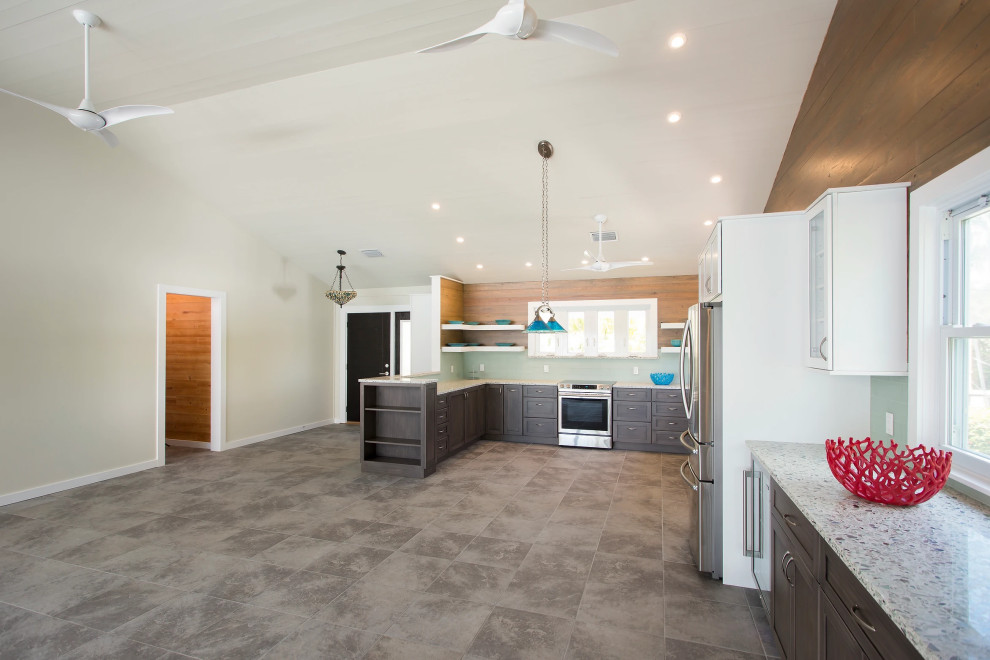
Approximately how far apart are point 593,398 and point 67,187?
6.22 metres

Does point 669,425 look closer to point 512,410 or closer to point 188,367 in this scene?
point 512,410

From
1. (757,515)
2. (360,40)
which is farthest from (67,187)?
(757,515)

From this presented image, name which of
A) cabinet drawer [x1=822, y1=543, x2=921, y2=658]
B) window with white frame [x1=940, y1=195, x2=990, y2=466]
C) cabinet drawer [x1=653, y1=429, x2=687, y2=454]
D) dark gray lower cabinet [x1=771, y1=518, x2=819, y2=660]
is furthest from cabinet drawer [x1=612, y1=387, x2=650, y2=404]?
cabinet drawer [x1=822, y1=543, x2=921, y2=658]

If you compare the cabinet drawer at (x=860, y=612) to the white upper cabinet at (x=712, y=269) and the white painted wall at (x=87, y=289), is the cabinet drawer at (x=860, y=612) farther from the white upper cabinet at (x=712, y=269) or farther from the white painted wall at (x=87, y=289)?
the white painted wall at (x=87, y=289)

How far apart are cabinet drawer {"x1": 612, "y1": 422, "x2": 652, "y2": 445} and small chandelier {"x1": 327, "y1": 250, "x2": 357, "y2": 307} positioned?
4032 millimetres

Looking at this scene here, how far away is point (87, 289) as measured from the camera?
4828mm

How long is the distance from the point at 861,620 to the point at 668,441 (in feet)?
17.2

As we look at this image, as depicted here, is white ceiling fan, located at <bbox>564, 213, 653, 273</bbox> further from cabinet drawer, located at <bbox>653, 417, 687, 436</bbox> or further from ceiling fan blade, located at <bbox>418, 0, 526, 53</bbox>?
ceiling fan blade, located at <bbox>418, 0, 526, 53</bbox>

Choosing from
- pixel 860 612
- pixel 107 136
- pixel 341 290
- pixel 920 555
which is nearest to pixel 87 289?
pixel 107 136

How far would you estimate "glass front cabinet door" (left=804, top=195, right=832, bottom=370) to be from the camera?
2213mm

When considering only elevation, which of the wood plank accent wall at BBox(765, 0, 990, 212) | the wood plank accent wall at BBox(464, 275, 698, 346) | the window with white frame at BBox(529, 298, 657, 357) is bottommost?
the window with white frame at BBox(529, 298, 657, 357)

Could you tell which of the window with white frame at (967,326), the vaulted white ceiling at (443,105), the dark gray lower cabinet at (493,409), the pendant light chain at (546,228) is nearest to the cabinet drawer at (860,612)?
the window with white frame at (967,326)

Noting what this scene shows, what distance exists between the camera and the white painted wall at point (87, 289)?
431 cm

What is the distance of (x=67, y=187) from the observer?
4.66 m
